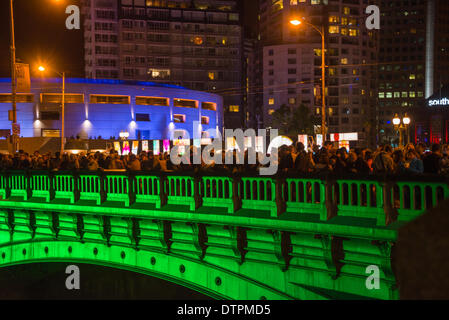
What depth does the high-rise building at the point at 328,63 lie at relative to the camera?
348 feet

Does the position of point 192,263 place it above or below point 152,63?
below

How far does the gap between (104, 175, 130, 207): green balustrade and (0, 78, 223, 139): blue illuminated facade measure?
4898 centimetres

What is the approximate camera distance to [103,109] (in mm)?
67125

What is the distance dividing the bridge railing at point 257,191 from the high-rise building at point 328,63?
90257 mm

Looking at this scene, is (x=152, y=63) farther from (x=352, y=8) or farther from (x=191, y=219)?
(x=191, y=219)

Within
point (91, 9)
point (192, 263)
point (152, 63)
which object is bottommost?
point (192, 263)

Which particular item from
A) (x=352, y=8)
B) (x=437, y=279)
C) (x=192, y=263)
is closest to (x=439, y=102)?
(x=352, y=8)

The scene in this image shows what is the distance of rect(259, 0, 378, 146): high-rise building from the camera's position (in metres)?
106

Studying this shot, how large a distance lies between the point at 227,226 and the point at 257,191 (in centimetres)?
161

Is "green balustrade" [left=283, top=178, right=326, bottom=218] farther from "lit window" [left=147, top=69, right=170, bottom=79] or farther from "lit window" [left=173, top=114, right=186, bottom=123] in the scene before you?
"lit window" [left=147, top=69, right=170, bottom=79]

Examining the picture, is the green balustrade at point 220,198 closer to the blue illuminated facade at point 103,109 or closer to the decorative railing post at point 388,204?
the decorative railing post at point 388,204

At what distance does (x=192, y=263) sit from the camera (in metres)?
13.2

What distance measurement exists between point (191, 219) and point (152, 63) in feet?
291

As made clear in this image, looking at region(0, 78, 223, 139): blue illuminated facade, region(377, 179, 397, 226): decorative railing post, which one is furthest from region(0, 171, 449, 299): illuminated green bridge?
region(0, 78, 223, 139): blue illuminated facade
